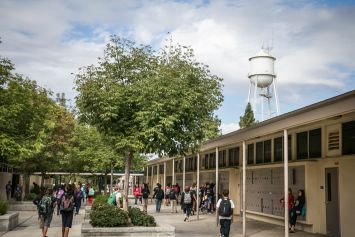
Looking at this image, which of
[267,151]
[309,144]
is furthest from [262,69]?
[309,144]

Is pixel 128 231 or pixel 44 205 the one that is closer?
pixel 128 231

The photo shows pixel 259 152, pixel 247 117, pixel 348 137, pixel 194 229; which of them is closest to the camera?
pixel 348 137

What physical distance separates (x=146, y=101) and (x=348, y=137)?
6.88 meters

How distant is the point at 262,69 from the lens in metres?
52.6

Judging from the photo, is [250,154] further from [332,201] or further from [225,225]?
[225,225]

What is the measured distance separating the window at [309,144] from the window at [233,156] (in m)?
7.33

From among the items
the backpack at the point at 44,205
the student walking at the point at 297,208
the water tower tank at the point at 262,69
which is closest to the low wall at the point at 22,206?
the backpack at the point at 44,205

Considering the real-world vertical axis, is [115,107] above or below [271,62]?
below

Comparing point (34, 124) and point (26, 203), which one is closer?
point (34, 124)

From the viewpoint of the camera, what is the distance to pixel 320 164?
17438 mm

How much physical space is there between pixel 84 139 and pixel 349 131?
25.7m

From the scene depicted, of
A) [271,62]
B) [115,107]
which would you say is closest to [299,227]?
[115,107]

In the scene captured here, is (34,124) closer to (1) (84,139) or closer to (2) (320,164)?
(1) (84,139)

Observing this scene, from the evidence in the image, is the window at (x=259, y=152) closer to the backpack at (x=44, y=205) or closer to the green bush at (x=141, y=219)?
the green bush at (x=141, y=219)
